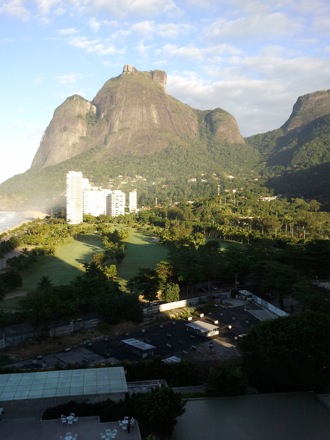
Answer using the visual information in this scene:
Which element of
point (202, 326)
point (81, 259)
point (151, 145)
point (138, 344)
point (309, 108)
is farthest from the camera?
point (151, 145)

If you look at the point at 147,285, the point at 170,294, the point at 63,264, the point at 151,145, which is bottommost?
the point at 63,264

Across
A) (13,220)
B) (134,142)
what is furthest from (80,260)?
(134,142)

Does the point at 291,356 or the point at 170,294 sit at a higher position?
the point at 291,356

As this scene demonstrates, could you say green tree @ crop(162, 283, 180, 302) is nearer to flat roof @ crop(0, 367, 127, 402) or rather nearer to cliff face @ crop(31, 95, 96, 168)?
flat roof @ crop(0, 367, 127, 402)

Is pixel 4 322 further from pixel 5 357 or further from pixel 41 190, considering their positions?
pixel 41 190

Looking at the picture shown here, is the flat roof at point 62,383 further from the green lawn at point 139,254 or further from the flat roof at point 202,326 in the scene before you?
the green lawn at point 139,254

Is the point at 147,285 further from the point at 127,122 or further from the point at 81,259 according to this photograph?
the point at 127,122

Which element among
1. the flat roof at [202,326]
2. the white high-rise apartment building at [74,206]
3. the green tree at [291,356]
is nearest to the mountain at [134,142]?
the white high-rise apartment building at [74,206]
